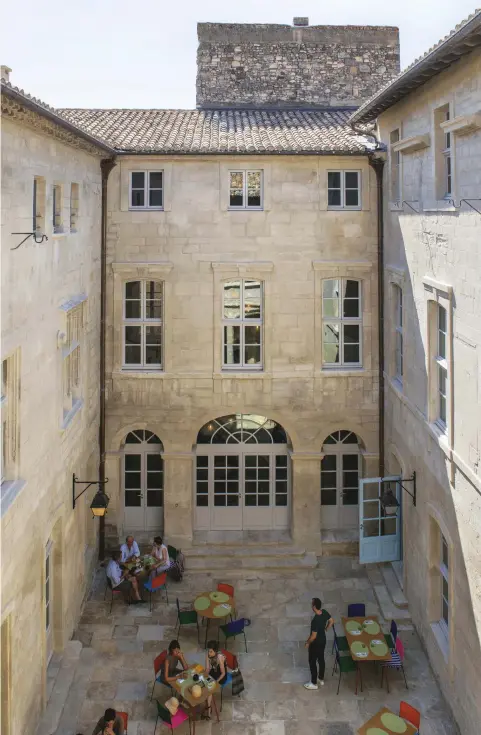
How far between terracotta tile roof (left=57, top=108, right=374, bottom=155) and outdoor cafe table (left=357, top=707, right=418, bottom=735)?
11515mm

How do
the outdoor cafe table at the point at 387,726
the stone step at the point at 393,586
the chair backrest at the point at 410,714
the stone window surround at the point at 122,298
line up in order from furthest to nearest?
the stone window surround at the point at 122,298, the stone step at the point at 393,586, the chair backrest at the point at 410,714, the outdoor cafe table at the point at 387,726

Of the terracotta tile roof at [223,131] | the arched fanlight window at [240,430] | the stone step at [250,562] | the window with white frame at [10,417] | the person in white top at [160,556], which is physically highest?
the terracotta tile roof at [223,131]

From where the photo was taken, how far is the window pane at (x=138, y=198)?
57.6 ft

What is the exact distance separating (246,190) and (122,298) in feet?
12.6

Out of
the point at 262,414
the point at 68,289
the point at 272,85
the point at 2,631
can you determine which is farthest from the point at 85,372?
the point at 272,85

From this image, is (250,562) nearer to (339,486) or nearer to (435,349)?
(339,486)

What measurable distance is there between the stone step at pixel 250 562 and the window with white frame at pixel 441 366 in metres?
6.18

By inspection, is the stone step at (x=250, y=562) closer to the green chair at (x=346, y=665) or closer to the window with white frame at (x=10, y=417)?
the green chair at (x=346, y=665)

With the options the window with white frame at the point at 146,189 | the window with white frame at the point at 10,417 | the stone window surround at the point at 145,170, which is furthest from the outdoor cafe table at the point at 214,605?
the window with white frame at the point at 146,189

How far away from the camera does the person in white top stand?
16.1 m

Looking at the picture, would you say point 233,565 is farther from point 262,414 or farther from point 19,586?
point 19,586

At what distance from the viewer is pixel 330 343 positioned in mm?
17906

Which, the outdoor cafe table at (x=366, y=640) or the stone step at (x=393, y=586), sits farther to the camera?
the stone step at (x=393, y=586)

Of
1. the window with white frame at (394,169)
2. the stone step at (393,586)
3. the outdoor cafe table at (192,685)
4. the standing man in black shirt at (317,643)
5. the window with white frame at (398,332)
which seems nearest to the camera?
the outdoor cafe table at (192,685)
